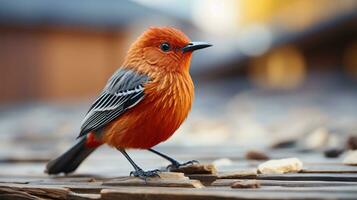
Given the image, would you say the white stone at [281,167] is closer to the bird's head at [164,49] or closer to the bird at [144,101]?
the bird at [144,101]

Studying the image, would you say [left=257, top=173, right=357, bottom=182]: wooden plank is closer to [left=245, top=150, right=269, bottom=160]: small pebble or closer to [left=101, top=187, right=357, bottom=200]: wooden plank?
[left=101, top=187, right=357, bottom=200]: wooden plank

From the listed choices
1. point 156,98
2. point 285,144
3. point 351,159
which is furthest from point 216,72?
point 351,159

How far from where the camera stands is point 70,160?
3.57 m

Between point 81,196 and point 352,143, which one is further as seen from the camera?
point 352,143

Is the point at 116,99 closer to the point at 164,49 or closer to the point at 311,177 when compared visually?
the point at 164,49

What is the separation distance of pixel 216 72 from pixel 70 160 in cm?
1054

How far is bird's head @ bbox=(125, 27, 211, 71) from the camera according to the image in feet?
11.1

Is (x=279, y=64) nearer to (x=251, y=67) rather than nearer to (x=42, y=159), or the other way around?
(x=251, y=67)

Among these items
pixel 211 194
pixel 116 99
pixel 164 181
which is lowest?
pixel 211 194

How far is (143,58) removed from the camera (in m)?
3.43

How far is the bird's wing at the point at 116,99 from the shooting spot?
3.24 meters

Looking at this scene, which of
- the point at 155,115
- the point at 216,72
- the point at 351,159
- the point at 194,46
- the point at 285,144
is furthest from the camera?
the point at 216,72

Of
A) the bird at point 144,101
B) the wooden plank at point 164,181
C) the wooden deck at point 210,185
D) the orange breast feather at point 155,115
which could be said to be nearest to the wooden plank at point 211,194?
the wooden deck at point 210,185

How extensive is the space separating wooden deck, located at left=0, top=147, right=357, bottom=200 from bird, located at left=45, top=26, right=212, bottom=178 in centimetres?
15
